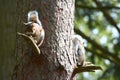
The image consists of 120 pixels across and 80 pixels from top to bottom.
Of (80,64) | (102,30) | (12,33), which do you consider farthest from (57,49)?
(102,30)

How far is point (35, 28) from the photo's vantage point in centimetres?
155

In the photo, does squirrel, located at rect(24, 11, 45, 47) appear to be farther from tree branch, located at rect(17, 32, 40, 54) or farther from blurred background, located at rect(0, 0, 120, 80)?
blurred background, located at rect(0, 0, 120, 80)

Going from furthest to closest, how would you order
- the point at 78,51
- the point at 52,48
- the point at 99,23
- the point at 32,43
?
the point at 99,23 < the point at 78,51 < the point at 52,48 < the point at 32,43

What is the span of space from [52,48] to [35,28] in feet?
0.47

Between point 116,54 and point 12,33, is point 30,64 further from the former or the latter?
point 116,54

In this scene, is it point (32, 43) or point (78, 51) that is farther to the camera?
point (78, 51)

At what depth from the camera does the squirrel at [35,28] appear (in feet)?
5.06

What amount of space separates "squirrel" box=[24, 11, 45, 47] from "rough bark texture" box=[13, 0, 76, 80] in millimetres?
51

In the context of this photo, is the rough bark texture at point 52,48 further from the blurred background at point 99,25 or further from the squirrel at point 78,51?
the blurred background at point 99,25

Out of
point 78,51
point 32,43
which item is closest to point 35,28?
point 32,43

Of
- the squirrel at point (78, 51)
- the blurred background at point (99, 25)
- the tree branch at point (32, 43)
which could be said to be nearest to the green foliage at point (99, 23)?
the blurred background at point (99, 25)

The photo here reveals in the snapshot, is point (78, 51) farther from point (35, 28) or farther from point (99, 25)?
point (99, 25)

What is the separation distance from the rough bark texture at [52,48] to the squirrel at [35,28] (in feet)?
0.17

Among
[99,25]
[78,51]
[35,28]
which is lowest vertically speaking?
[99,25]
